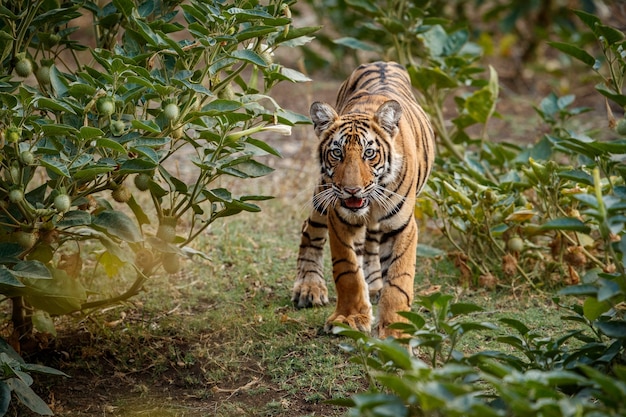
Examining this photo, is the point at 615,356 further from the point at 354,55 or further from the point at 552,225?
the point at 354,55

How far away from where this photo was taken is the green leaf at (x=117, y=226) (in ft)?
10.4

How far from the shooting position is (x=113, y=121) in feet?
9.84

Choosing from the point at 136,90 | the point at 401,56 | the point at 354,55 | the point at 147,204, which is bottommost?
the point at 147,204

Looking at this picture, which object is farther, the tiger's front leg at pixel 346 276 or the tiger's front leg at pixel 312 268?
the tiger's front leg at pixel 312 268

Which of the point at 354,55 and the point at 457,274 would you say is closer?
the point at 457,274

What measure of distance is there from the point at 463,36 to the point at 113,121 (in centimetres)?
327

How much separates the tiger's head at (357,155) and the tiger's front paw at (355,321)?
49 cm

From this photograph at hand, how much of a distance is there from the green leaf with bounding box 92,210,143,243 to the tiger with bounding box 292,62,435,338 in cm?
98

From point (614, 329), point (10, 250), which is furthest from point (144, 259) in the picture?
point (614, 329)

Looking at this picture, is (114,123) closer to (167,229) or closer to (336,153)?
(167,229)

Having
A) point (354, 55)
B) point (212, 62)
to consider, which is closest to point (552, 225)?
point (212, 62)

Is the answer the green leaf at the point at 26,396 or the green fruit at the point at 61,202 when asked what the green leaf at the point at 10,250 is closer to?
the green fruit at the point at 61,202

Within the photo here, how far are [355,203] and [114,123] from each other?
122cm

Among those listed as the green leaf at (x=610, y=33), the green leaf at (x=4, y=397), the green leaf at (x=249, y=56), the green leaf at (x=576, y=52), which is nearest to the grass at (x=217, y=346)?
the green leaf at (x=4, y=397)
